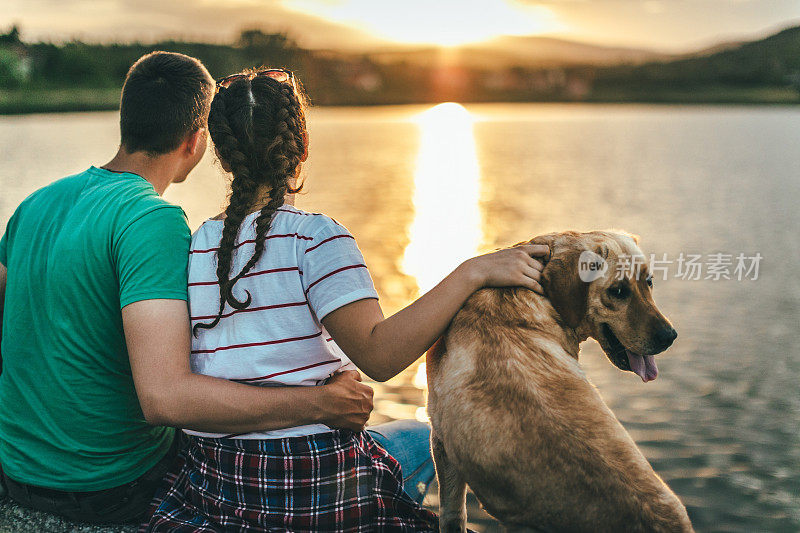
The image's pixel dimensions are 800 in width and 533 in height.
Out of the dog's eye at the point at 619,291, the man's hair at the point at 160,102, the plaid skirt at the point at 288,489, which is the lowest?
the plaid skirt at the point at 288,489

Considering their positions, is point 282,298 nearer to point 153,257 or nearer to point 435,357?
point 153,257

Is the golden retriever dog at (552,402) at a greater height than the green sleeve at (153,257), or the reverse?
the green sleeve at (153,257)

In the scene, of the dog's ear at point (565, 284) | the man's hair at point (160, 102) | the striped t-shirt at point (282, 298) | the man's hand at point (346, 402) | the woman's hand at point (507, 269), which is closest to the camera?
the striped t-shirt at point (282, 298)

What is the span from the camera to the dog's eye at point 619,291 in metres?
2.40

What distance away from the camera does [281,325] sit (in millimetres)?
2008

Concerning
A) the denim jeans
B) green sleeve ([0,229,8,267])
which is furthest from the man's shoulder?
the denim jeans

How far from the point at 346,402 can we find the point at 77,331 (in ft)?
3.09

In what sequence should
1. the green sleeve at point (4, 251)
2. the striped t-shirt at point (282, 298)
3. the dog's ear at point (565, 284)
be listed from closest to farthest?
the striped t-shirt at point (282, 298) < the dog's ear at point (565, 284) < the green sleeve at point (4, 251)

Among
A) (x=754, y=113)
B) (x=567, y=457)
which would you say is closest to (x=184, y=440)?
(x=567, y=457)

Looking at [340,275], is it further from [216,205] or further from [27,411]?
[216,205]

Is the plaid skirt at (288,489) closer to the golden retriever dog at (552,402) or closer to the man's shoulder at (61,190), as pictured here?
the golden retriever dog at (552,402)

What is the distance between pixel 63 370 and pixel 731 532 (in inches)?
197

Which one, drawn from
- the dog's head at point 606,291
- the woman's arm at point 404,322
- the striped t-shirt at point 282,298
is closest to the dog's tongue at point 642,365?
the dog's head at point 606,291

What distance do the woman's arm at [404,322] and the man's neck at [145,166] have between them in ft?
3.41
